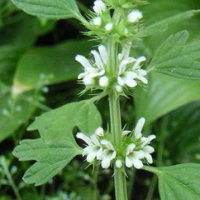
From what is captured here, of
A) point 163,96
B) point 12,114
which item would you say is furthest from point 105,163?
point 12,114

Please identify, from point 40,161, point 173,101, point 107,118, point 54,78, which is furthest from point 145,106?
point 40,161

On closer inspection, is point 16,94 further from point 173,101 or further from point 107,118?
point 173,101

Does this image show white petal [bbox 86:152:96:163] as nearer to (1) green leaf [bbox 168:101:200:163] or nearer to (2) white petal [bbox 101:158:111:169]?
(2) white petal [bbox 101:158:111:169]

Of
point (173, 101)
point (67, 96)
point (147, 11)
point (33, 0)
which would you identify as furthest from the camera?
point (67, 96)

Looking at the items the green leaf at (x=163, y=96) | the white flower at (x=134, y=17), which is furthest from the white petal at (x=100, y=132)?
the green leaf at (x=163, y=96)

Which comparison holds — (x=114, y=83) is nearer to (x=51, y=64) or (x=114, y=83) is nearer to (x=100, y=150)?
(x=100, y=150)
